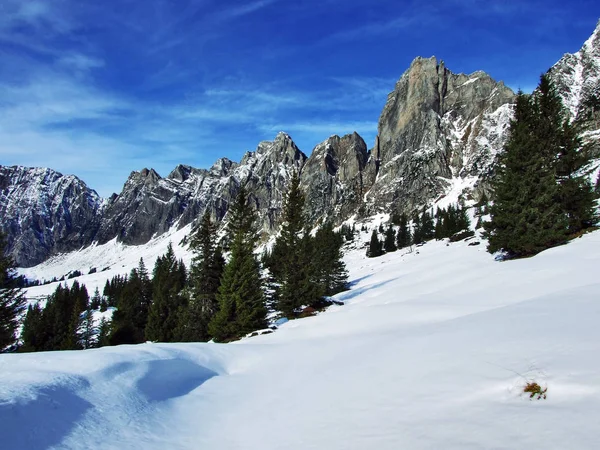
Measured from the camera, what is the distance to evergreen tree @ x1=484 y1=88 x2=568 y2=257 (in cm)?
1977

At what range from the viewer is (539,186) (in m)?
20.4

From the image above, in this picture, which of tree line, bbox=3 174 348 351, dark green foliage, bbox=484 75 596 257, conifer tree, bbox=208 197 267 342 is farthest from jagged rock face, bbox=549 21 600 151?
conifer tree, bbox=208 197 267 342

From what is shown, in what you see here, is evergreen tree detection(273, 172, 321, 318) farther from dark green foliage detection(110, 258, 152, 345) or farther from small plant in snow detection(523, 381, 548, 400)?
dark green foliage detection(110, 258, 152, 345)

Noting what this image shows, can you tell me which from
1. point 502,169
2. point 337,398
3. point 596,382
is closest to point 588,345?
point 596,382

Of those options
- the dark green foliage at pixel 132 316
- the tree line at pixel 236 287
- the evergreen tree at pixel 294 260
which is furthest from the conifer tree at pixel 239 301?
the dark green foliage at pixel 132 316

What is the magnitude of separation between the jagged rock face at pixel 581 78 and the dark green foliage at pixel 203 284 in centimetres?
18146

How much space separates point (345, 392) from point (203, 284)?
81.9 ft

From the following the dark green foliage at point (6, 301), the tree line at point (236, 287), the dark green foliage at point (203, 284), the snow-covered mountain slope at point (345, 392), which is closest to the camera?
the snow-covered mountain slope at point (345, 392)

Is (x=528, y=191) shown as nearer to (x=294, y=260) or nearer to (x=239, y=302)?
(x=294, y=260)

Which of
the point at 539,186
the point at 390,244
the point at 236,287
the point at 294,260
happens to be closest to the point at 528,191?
the point at 539,186

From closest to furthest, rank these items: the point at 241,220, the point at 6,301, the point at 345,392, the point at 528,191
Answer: the point at 345,392, the point at 528,191, the point at 6,301, the point at 241,220

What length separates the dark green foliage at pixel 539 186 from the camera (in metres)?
19.9

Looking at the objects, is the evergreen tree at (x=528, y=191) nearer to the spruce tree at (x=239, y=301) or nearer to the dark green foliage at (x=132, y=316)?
the spruce tree at (x=239, y=301)

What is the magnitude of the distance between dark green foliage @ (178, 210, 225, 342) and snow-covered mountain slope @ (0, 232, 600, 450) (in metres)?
20.0
